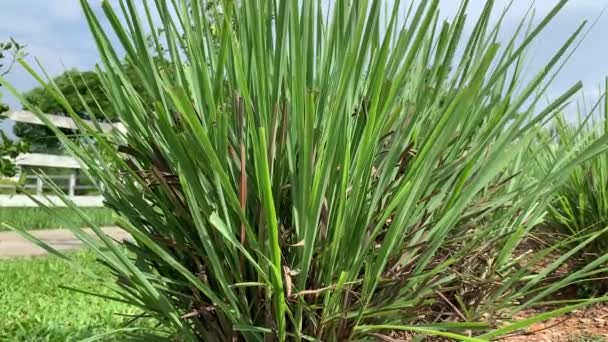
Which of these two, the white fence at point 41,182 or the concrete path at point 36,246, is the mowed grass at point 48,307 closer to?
the concrete path at point 36,246

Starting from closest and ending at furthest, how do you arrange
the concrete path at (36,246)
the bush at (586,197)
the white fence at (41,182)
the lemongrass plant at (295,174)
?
the lemongrass plant at (295,174), the bush at (586,197), the concrete path at (36,246), the white fence at (41,182)

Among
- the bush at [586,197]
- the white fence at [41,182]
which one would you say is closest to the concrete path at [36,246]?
the white fence at [41,182]

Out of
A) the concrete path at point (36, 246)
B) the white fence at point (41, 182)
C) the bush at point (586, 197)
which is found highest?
the bush at point (586, 197)

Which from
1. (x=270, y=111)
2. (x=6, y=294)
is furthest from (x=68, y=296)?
(x=270, y=111)

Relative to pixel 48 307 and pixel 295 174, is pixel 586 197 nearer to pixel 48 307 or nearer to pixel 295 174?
pixel 295 174

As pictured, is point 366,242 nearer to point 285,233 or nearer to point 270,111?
point 285,233

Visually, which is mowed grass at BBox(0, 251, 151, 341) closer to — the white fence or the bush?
the bush
